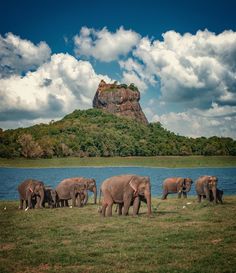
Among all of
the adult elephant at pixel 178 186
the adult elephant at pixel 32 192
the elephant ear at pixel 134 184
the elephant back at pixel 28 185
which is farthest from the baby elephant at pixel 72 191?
the adult elephant at pixel 178 186

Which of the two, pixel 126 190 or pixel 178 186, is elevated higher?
pixel 126 190

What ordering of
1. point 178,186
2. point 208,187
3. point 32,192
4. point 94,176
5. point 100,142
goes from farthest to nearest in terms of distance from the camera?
point 100,142 < point 94,176 < point 178,186 < point 208,187 < point 32,192

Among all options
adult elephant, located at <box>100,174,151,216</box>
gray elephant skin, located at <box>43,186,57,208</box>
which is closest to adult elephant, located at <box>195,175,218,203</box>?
adult elephant, located at <box>100,174,151,216</box>

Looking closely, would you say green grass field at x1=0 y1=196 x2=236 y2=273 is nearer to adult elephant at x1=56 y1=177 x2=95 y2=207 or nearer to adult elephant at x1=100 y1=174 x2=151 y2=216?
adult elephant at x1=100 y1=174 x2=151 y2=216

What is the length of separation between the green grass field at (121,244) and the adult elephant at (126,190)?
903mm

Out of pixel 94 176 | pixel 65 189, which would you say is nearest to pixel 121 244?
pixel 65 189

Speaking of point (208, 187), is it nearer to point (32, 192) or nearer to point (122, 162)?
point (32, 192)

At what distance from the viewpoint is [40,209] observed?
24266 millimetres

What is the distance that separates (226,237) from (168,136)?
166594 millimetres

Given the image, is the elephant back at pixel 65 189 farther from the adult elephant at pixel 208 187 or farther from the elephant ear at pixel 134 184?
the elephant ear at pixel 134 184

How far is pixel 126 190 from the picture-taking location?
63.0ft

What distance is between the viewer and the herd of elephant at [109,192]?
19.2 metres

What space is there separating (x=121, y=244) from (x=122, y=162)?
119595 mm

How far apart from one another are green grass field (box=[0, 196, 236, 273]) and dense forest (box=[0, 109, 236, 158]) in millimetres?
113987
